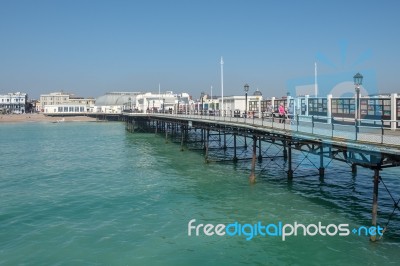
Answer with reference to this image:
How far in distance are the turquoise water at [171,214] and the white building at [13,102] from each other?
159 metres

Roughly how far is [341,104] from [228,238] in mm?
14036

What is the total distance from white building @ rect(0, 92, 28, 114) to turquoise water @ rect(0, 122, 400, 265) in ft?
523

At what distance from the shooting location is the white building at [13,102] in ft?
563

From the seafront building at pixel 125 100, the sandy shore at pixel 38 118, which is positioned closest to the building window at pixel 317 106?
the seafront building at pixel 125 100

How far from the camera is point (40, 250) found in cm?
1363

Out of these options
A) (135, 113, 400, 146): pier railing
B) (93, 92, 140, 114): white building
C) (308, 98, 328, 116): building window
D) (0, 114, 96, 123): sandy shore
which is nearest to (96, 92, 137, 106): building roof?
(93, 92, 140, 114): white building

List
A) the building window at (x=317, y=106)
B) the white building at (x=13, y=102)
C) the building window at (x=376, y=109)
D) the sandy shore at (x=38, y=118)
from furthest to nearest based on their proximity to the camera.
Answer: the white building at (x=13, y=102) → the sandy shore at (x=38, y=118) → the building window at (x=317, y=106) → the building window at (x=376, y=109)

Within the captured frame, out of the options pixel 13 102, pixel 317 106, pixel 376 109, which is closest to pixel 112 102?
pixel 13 102

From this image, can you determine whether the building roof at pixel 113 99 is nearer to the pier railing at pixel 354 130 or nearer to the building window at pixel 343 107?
the building window at pixel 343 107

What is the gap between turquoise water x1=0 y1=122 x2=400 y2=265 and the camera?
12.9 metres

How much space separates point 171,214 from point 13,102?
17795 centimetres

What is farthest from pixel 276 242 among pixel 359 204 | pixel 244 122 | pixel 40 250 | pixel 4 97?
pixel 4 97

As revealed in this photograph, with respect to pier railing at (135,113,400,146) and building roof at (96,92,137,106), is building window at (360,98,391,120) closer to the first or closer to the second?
pier railing at (135,113,400,146)

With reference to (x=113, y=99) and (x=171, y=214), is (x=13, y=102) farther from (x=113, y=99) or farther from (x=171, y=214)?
(x=171, y=214)
